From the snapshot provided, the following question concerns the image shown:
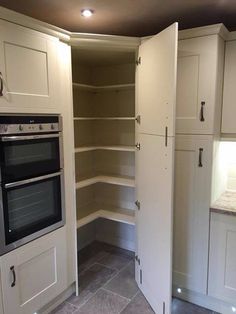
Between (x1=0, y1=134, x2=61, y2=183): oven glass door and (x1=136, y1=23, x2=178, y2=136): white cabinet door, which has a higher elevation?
(x1=136, y1=23, x2=178, y2=136): white cabinet door

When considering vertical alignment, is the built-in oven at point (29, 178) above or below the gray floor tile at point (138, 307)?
above

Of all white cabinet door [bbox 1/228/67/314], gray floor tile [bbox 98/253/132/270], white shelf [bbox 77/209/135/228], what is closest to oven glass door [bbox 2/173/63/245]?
white cabinet door [bbox 1/228/67/314]

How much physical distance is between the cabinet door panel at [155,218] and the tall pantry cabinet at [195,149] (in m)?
0.25

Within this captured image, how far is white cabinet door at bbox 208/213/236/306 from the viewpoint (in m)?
2.02

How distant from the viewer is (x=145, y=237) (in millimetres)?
2234

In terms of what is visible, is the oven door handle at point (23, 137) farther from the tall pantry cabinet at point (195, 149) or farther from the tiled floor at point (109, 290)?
the tiled floor at point (109, 290)

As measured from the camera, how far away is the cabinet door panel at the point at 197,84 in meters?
1.96

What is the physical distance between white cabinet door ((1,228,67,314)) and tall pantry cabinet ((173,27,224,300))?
3.24 ft

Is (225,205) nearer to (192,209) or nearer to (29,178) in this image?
(192,209)

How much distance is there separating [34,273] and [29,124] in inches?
42.8

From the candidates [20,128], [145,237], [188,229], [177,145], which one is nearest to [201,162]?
[177,145]

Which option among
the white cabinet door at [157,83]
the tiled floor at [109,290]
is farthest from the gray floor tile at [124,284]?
the white cabinet door at [157,83]

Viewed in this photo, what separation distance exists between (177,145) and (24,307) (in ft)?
5.45

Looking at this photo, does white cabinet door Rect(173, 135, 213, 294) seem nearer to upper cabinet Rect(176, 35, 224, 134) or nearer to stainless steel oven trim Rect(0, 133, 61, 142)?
upper cabinet Rect(176, 35, 224, 134)
